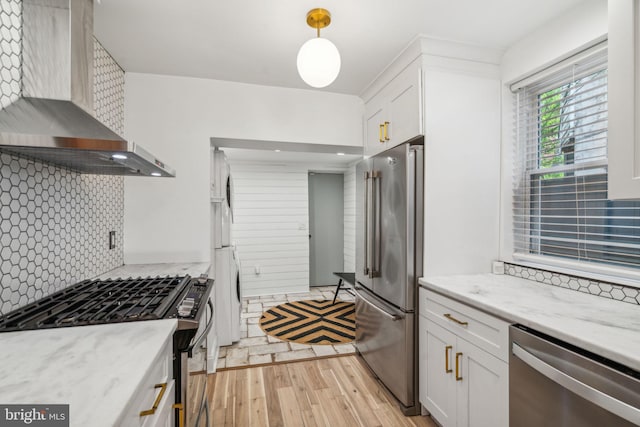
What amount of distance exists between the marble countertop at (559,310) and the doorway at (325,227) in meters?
3.68

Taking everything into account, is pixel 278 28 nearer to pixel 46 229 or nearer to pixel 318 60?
pixel 318 60

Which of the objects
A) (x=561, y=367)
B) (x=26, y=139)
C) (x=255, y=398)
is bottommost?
(x=255, y=398)

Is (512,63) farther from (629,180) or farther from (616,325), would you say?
(616,325)

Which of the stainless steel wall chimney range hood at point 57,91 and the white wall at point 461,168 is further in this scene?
the white wall at point 461,168

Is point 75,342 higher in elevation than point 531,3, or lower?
lower

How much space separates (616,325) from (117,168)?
2363 millimetres

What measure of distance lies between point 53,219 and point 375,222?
1.98 meters

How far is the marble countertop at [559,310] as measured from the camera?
0.97 metres

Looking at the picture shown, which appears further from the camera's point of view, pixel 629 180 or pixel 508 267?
pixel 508 267

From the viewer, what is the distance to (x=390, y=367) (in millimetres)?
2104

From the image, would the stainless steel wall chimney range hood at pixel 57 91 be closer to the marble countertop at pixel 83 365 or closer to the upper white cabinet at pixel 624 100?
the marble countertop at pixel 83 365

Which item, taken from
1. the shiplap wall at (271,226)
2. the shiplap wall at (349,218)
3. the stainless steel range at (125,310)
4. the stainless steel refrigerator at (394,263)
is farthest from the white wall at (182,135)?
the shiplap wall at (349,218)

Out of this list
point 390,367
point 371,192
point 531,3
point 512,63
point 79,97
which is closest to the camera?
point 79,97

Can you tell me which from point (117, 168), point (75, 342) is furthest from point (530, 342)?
point (117, 168)
